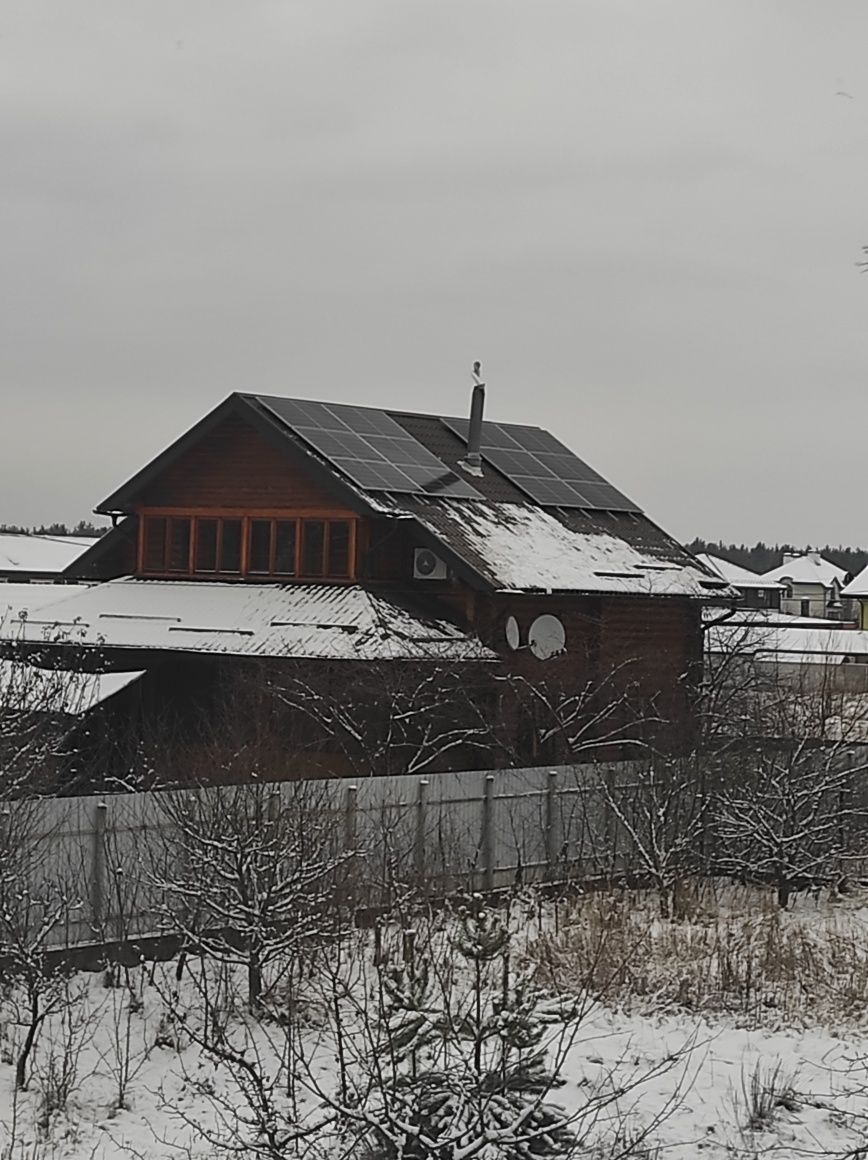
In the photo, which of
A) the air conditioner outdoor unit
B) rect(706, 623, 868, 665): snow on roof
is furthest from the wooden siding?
rect(706, 623, 868, 665): snow on roof

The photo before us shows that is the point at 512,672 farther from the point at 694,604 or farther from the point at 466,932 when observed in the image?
the point at 466,932

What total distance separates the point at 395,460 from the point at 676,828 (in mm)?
9616

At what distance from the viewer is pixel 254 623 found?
22.8 meters

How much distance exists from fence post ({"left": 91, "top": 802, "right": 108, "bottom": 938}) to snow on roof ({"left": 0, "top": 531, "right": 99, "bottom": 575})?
58672mm

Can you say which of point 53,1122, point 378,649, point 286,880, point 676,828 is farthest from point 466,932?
point 378,649

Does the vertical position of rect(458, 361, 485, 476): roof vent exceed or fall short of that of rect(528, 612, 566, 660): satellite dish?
it exceeds it

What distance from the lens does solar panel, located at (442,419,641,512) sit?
27.5m

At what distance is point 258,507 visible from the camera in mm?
25078

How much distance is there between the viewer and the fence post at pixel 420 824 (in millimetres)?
15742

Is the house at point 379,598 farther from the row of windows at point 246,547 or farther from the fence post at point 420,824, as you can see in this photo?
the fence post at point 420,824

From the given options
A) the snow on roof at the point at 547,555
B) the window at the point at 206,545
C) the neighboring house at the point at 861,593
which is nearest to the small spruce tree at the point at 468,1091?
the snow on roof at the point at 547,555

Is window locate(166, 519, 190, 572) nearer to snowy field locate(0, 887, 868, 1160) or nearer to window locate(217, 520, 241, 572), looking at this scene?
window locate(217, 520, 241, 572)

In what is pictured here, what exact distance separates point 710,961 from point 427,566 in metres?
11.2

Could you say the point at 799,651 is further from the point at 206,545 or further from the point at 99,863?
the point at 99,863
